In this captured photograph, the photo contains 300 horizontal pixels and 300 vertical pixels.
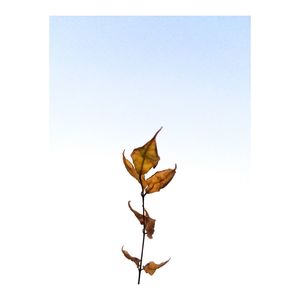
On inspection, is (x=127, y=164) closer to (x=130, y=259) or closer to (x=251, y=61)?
(x=130, y=259)

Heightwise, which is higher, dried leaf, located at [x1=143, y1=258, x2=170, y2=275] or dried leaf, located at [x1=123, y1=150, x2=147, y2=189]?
dried leaf, located at [x1=123, y1=150, x2=147, y2=189]

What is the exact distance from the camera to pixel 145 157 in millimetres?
847

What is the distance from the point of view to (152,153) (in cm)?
84

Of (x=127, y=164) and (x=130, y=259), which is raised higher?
(x=127, y=164)

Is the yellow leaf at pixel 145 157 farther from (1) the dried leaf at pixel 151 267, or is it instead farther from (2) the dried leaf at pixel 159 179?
(1) the dried leaf at pixel 151 267

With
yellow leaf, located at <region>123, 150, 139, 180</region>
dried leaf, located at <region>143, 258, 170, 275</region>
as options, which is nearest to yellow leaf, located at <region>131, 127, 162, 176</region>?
yellow leaf, located at <region>123, 150, 139, 180</region>

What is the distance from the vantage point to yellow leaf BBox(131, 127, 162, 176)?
84cm

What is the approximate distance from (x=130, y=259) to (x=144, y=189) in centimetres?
17

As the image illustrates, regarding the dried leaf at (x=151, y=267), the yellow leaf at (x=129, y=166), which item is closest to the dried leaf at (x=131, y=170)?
the yellow leaf at (x=129, y=166)

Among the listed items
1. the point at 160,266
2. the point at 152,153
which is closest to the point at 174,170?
the point at 152,153

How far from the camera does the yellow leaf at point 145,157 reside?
2.75 feet

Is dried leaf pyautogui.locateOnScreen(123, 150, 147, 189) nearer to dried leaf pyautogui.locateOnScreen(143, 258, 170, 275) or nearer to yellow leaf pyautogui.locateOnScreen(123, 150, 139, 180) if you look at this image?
yellow leaf pyautogui.locateOnScreen(123, 150, 139, 180)

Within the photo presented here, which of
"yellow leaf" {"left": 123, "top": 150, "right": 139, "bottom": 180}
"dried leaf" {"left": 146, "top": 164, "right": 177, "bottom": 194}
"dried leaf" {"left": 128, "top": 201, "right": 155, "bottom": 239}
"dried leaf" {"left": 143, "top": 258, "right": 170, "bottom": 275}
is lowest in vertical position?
"dried leaf" {"left": 143, "top": 258, "right": 170, "bottom": 275}

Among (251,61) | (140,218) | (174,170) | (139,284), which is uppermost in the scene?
(251,61)
